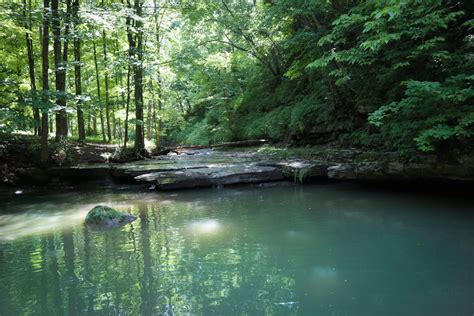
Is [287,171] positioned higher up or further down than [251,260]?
higher up

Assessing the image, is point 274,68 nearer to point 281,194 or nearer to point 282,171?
point 282,171

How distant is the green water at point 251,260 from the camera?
3.82m

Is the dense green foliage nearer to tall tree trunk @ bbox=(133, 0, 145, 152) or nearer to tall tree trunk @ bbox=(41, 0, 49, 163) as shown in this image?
tall tree trunk @ bbox=(133, 0, 145, 152)

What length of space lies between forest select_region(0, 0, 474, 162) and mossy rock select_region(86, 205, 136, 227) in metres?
4.35

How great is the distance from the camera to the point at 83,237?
6516 mm

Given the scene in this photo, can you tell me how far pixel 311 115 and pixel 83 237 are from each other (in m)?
11.1

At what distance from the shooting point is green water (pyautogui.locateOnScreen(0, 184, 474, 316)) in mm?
3822

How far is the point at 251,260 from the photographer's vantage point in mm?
5051

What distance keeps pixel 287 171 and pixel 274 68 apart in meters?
11.2

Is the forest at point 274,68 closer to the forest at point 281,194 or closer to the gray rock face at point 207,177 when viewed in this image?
the forest at point 281,194

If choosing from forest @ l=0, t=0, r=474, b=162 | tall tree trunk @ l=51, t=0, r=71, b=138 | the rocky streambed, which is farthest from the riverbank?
tall tree trunk @ l=51, t=0, r=71, b=138

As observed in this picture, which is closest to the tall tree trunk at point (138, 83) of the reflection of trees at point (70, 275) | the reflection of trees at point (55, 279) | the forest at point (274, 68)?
the forest at point (274, 68)

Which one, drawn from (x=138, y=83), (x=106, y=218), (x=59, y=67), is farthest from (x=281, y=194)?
(x=59, y=67)

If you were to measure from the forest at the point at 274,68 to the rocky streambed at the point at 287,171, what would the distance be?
1.51 ft
